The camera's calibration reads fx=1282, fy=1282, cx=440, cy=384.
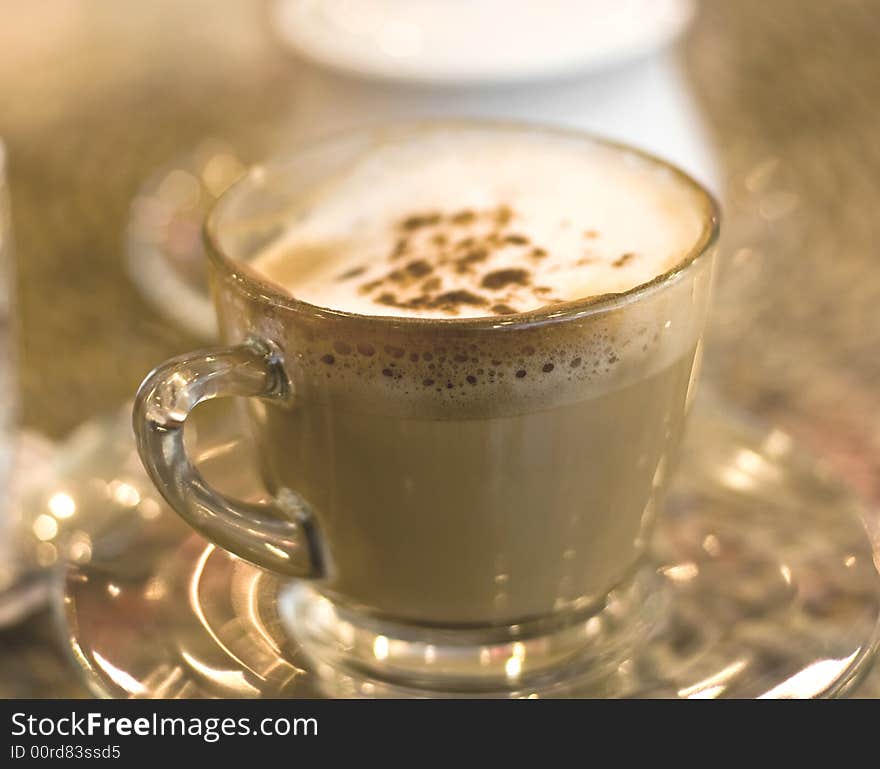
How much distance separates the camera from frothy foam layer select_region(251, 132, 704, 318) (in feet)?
1.68

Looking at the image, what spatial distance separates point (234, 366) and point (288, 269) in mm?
81

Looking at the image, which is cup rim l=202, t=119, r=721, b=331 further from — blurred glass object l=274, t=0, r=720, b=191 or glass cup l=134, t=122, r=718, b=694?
blurred glass object l=274, t=0, r=720, b=191

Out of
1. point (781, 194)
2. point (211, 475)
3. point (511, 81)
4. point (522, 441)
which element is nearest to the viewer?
point (522, 441)

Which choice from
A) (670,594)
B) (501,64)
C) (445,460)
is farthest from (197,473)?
(501,64)

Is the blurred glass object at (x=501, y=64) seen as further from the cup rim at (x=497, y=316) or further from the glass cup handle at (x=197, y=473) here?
the glass cup handle at (x=197, y=473)

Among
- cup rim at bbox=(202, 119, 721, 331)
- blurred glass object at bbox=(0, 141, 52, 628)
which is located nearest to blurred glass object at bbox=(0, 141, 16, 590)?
blurred glass object at bbox=(0, 141, 52, 628)

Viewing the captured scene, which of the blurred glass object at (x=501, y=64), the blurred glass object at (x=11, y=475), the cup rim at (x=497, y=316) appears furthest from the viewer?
the blurred glass object at (x=501, y=64)

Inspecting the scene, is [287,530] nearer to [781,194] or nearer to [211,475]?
[211,475]

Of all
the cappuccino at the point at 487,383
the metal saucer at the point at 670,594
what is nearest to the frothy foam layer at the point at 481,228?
the cappuccino at the point at 487,383

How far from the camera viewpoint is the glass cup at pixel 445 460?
1.55 ft

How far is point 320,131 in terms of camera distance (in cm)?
83

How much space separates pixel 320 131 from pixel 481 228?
30 cm
